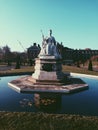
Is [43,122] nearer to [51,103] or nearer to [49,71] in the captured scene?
[51,103]

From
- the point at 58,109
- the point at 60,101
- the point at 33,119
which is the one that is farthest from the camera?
the point at 60,101

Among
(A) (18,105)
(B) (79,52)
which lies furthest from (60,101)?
(B) (79,52)

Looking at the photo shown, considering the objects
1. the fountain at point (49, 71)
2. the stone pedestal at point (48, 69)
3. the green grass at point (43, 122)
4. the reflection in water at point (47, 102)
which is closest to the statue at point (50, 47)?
the fountain at point (49, 71)

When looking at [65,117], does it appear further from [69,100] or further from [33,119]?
[69,100]

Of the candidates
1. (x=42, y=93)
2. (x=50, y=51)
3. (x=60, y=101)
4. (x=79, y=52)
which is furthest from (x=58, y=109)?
(x=79, y=52)

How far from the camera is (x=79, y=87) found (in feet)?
68.6

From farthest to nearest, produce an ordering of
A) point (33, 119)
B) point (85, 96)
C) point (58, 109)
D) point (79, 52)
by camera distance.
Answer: point (79, 52) < point (85, 96) < point (58, 109) < point (33, 119)

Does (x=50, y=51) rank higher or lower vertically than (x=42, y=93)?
higher

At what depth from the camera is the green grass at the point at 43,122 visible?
1038 centimetres

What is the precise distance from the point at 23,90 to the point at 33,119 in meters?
8.09

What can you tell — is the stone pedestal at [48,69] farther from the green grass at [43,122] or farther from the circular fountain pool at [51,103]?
the green grass at [43,122]

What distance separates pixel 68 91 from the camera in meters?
19.0

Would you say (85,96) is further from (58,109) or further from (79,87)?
(58,109)

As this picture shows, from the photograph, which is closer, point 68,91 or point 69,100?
point 69,100
